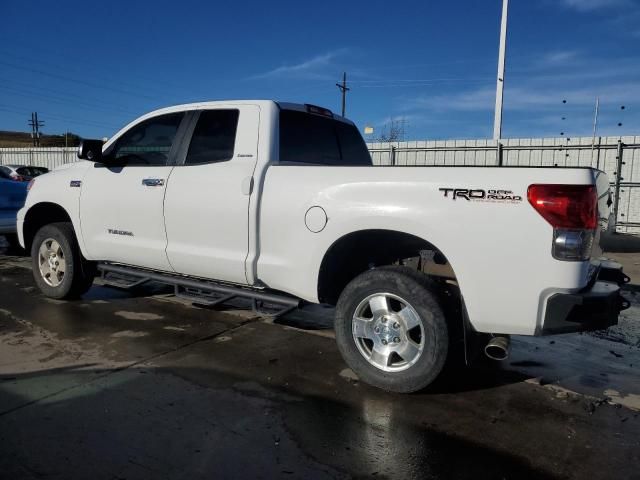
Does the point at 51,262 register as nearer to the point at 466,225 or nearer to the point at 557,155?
the point at 466,225

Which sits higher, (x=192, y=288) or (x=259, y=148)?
(x=259, y=148)

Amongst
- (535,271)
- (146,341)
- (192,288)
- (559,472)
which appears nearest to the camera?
(559,472)

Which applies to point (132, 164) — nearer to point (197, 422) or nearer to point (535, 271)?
point (197, 422)

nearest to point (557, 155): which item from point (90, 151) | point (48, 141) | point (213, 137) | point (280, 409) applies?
point (213, 137)

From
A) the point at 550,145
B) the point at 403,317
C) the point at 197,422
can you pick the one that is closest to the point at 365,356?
the point at 403,317

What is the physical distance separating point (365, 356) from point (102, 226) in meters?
3.08

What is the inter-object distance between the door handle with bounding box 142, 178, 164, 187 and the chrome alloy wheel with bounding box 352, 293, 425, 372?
7.30ft

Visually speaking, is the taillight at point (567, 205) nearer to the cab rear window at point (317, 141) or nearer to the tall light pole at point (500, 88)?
the cab rear window at point (317, 141)

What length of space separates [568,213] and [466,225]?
558mm

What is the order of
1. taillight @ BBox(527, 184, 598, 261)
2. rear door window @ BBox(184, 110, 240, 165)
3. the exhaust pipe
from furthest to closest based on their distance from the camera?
rear door window @ BBox(184, 110, 240, 165)
the exhaust pipe
taillight @ BBox(527, 184, 598, 261)

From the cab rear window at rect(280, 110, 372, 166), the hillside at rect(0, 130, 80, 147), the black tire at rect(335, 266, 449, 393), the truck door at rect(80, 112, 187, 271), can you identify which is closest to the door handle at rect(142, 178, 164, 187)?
the truck door at rect(80, 112, 187, 271)

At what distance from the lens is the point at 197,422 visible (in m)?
3.04

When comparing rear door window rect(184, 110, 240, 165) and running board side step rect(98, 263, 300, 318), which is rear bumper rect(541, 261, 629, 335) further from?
rear door window rect(184, 110, 240, 165)

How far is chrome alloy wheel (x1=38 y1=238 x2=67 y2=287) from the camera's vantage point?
5629 millimetres
